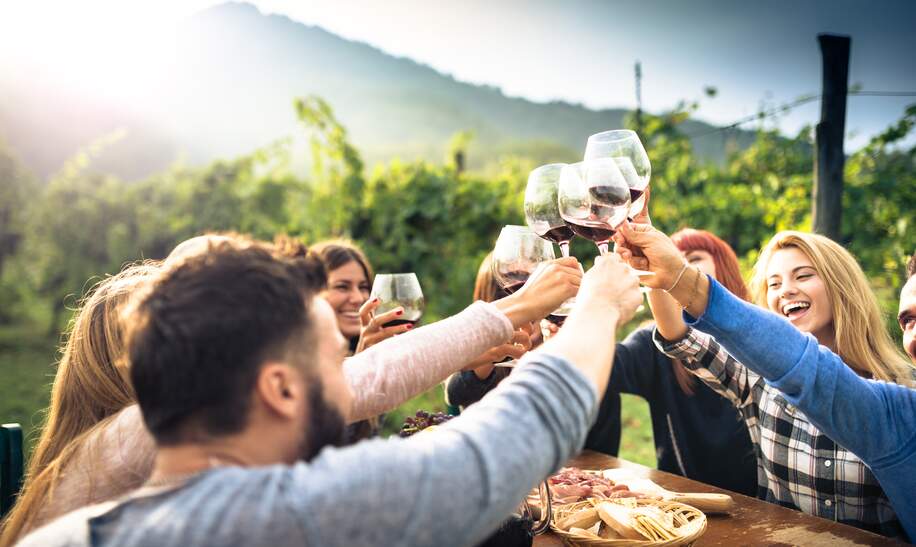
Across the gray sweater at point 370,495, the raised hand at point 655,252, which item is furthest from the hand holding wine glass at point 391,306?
the gray sweater at point 370,495

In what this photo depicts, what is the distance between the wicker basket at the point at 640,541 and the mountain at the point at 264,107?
12.0 meters

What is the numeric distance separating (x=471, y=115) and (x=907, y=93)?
53.9ft

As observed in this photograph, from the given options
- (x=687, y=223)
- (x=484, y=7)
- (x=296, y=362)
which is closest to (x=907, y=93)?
(x=687, y=223)

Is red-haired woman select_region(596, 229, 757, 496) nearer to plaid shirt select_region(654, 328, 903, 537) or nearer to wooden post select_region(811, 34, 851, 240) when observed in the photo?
plaid shirt select_region(654, 328, 903, 537)

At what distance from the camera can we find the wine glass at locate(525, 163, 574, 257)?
1.71 meters

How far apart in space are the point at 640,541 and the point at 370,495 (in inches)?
37.3

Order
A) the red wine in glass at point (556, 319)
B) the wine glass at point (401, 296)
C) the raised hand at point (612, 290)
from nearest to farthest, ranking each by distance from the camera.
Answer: the raised hand at point (612, 290), the red wine in glass at point (556, 319), the wine glass at point (401, 296)

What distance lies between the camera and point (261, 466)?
1.07 m

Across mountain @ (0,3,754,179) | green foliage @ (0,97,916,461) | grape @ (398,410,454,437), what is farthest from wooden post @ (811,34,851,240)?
mountain @ (0,3,754,179)

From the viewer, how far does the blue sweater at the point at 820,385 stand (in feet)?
5.46

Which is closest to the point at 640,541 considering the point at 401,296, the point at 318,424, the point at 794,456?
the point at 318,424

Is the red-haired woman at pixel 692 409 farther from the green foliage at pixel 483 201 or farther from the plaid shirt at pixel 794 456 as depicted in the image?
the green foliage at pixel 483 201

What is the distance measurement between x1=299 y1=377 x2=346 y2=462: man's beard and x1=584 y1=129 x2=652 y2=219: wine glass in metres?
0.89

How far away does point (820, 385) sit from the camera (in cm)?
169
